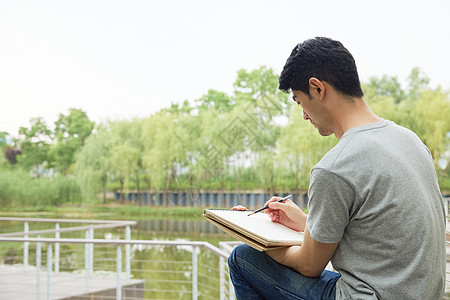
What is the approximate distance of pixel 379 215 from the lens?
0.51 meters

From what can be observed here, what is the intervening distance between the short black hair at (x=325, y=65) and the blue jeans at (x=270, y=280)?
26 cm

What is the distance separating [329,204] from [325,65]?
0.62ft

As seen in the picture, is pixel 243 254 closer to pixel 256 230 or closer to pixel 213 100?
pixel 256 230

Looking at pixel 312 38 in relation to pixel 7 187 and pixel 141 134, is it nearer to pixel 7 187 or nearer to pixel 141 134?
pixel 141 134

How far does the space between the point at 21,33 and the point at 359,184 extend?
92.3ft

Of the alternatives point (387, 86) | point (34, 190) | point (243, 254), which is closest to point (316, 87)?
point (243, 254)

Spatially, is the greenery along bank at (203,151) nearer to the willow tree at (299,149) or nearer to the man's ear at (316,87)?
the willow tree at (299,149)

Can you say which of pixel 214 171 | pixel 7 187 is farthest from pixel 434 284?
pixel 7 187

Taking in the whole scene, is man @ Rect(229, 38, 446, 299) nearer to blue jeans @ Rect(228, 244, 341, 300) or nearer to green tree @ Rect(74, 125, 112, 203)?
blue jeans @ Rect(228, 244, 341, 300)

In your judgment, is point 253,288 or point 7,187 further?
point 7,187

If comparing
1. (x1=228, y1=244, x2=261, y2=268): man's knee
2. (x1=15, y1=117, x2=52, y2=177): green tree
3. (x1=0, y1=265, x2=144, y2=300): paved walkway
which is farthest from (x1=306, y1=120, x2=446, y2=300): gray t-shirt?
(x1=15, y1=117, x2=52, y2=177): green tree

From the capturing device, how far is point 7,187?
1642 cm

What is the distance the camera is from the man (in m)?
0.50

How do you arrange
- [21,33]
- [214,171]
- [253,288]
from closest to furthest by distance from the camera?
1. [253,288]
2. [214,171]
3. [21,33]
